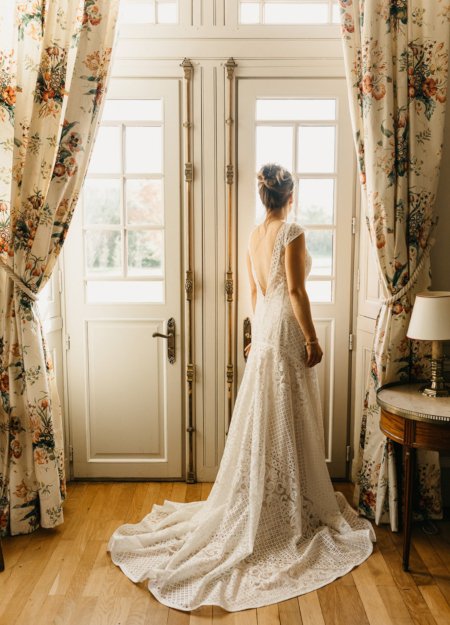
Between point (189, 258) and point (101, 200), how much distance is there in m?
0.56

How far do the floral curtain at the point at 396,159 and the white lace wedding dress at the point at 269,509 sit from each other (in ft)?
1.13

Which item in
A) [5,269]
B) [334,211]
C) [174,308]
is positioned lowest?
[174,308]

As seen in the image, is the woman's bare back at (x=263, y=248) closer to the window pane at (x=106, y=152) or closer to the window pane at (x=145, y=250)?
the window pane at (x=145, y=250)

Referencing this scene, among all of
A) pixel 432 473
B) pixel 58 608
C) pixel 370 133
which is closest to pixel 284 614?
pixel 58 608

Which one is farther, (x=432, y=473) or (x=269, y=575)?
(x=432, y=473)

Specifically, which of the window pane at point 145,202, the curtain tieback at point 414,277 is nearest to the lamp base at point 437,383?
the curtain tieback at point 414,277

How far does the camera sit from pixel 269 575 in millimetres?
2338

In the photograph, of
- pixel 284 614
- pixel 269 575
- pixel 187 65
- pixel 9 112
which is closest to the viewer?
pixel 284 614

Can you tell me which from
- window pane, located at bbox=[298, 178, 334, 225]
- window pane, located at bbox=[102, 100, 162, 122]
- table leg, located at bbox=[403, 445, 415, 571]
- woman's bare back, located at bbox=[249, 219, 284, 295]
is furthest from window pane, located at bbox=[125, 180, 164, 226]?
table leg, located at bbox=[403, 445, 415, 571]

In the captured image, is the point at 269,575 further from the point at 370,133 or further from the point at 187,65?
the point at 187,65

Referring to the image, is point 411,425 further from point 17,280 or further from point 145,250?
point 17,280

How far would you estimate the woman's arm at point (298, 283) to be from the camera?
8.50 ft

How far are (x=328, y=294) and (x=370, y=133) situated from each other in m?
0.89

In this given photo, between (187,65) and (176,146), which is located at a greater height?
(187,65)
